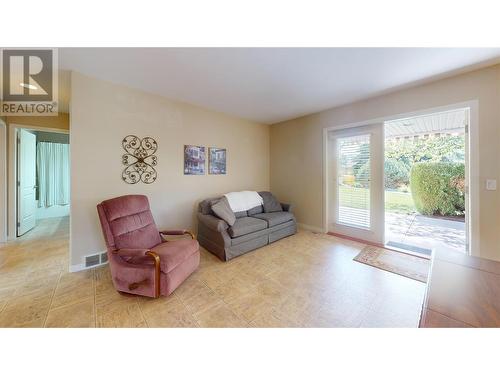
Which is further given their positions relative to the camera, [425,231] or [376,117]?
[425,231]

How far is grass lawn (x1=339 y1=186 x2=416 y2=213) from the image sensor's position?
11.2ft

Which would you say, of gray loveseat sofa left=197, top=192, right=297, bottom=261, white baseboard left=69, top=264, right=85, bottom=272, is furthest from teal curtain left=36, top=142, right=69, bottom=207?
gray loveseat sofa left=197, top=192, right=297, bottom=261

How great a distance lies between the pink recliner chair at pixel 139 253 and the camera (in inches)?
70.6

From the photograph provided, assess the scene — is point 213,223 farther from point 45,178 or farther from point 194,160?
point 45,178

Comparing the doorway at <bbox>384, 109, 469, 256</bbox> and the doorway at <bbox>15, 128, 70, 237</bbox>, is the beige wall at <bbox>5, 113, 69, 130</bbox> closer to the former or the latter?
the doorway at <bbox>15, 128, 70, 237</bbox>

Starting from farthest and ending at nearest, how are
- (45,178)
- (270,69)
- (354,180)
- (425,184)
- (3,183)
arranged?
(425,184), (45,178), (354,180), (3,183), (270,69)

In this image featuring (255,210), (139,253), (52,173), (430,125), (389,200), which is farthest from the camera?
(389,200)

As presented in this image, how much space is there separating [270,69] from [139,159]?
2267mm

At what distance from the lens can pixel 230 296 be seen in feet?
6.11

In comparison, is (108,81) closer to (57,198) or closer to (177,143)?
(177,143)

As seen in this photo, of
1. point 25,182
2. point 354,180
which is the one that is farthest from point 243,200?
point 25,182

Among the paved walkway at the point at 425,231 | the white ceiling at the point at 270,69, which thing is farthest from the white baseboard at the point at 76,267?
the paved walkway at the point at 425,231

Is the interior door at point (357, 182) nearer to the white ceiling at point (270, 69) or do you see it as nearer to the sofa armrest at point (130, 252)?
the white ceiling at point (270, 69)
